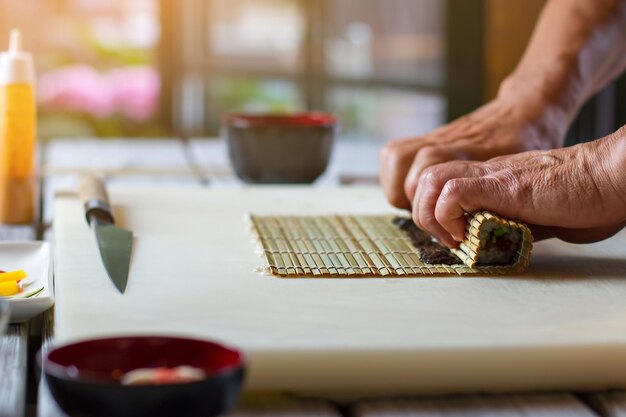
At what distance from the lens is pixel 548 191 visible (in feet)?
3.00


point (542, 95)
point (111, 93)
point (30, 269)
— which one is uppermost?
point (542, 95)

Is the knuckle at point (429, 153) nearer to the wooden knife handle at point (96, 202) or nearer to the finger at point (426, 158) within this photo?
the finger at point (426, 158)

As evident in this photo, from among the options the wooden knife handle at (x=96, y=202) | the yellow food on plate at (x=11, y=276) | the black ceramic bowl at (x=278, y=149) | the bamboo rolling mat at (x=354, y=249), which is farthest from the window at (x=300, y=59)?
the yellow food on plate at (x=11, y=276)

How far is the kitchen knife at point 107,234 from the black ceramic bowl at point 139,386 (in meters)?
0.26

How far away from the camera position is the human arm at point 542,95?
4.08ft

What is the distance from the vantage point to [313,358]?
2.23 feet

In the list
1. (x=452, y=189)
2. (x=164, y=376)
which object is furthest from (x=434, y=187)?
(x=164, y=376)

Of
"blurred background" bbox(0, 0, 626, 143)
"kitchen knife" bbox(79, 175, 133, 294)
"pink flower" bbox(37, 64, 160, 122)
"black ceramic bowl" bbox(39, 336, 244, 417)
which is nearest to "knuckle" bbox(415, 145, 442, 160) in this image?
"kitchen knife" bbox(79, 175, 133, 294)

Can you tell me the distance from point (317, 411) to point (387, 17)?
11.4ft

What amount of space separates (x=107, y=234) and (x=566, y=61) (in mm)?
725

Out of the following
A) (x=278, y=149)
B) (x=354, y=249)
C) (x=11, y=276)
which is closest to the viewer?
(x=11, y=276)

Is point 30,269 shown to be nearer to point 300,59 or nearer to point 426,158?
point 426,158

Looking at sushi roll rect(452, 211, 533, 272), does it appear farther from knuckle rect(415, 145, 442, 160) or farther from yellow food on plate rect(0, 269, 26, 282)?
yellow food on plate rect(0, 269, 26, 282)

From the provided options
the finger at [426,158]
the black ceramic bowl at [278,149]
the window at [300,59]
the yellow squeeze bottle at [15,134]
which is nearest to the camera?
the finger at [426,158]
